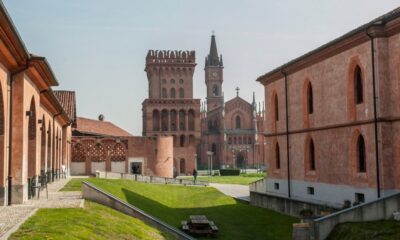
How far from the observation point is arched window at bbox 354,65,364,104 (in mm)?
22264

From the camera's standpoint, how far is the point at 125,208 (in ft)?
66.1

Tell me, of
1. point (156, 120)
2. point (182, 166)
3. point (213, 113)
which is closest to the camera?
point (182, 166)

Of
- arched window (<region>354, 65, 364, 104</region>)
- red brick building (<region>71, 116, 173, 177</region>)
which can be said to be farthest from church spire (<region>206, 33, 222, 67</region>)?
arched window (<region>354, 65, 364, 104</region>)

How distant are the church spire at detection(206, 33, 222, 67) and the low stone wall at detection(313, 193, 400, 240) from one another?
101903mm

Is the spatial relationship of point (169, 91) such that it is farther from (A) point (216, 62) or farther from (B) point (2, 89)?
(B) point (2, 89)

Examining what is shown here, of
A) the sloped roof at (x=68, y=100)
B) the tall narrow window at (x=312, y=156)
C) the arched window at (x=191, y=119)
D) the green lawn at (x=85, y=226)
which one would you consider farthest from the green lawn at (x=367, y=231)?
the arched window at (x=191, y=119)

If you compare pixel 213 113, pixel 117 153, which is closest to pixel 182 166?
pixel 213 113

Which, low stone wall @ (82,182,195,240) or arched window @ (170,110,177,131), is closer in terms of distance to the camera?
low stone wall @ (82,182,195,240)

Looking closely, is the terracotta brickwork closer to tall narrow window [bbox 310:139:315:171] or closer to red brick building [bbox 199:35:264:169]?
tall narrow window [bbox 310:139:315:171]

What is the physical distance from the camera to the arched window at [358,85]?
2226 centimetres

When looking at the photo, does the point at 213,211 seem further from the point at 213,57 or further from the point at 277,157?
A: the point at 213,57

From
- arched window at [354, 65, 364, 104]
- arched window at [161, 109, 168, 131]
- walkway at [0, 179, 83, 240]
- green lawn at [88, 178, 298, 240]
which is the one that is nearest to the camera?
walkway at [0, 179, 83, 240]

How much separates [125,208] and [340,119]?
10.4m

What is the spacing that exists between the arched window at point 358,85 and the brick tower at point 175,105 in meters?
58.5
